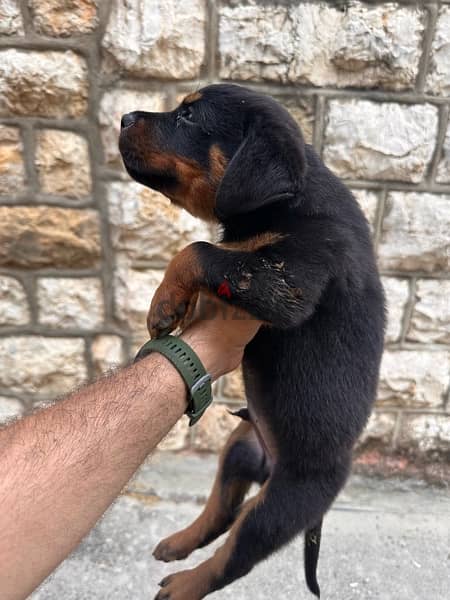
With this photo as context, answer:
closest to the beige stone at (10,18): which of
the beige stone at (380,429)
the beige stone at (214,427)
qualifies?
the beige stone at (214,427)

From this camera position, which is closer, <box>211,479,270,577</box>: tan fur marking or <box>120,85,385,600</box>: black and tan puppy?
<box>120,85,385,600</box>: black and tan puppy

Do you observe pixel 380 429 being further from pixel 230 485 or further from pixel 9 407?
pixel 9 407

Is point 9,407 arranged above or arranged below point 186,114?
below

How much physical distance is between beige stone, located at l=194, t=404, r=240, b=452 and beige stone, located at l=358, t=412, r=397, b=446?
0.76 m

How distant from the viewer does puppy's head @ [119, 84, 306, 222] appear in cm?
162

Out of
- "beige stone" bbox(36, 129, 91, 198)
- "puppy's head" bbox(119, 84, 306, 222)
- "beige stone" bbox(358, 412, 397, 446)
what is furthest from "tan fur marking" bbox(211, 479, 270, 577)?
"beige stone" bbox(36, 129, 91, 198)

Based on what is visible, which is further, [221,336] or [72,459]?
[221,336]

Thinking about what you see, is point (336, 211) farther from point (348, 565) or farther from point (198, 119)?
point (348, 565)

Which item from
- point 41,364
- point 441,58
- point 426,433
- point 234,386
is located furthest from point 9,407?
point 441,58

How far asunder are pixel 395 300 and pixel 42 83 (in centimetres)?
205

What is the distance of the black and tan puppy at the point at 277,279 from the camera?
5.19 feet

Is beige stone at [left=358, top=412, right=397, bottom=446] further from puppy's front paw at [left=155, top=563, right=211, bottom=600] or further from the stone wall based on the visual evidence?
puppy's front paw at [left=155, top=563, right=211, bottom=600]

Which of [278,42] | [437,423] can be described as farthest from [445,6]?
[437,423]

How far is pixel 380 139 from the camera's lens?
255 cm
